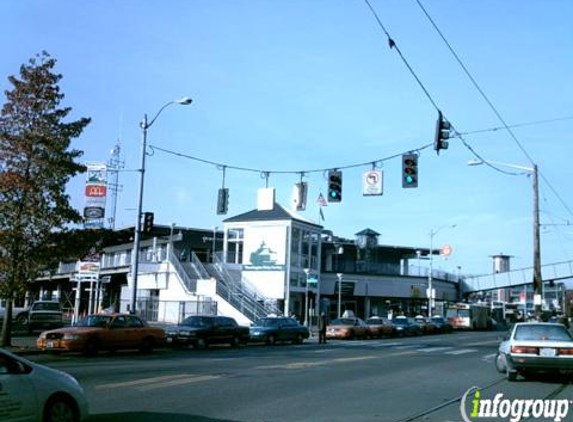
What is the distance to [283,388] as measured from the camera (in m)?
14.3

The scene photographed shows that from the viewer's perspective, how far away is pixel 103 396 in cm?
1244

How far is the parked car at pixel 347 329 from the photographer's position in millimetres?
41594

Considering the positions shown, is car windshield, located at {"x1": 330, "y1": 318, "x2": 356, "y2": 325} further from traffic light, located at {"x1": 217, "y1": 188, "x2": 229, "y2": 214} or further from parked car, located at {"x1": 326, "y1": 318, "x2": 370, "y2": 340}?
traffic light, located at {"x1": 217, "y1": 188, "x2": 229, "y2": 214}

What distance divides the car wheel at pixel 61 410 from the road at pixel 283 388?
0.98m

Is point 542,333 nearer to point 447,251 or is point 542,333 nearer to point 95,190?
point 95,190

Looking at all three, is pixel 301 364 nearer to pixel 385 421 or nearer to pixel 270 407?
pixel 270 407

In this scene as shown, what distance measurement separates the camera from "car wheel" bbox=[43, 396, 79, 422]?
8852mm

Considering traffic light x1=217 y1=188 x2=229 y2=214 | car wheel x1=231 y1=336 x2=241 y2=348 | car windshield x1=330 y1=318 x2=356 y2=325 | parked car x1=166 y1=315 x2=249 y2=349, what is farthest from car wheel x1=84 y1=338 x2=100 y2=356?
car windshield x1=330 y1=318 x2=356 y2=325

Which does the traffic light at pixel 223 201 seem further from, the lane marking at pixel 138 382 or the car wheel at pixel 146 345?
the lane marking at pixel 138 382

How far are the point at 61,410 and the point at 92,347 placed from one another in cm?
1502

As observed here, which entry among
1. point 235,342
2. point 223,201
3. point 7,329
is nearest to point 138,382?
point 7,329

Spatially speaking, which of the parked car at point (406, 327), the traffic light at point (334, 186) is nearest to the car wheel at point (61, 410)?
the traffic light at point (334, 186)

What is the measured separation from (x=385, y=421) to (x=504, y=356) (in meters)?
7.50

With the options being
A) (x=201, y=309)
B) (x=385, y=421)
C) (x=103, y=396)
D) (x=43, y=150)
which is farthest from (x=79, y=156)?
(x=201, y=309)
